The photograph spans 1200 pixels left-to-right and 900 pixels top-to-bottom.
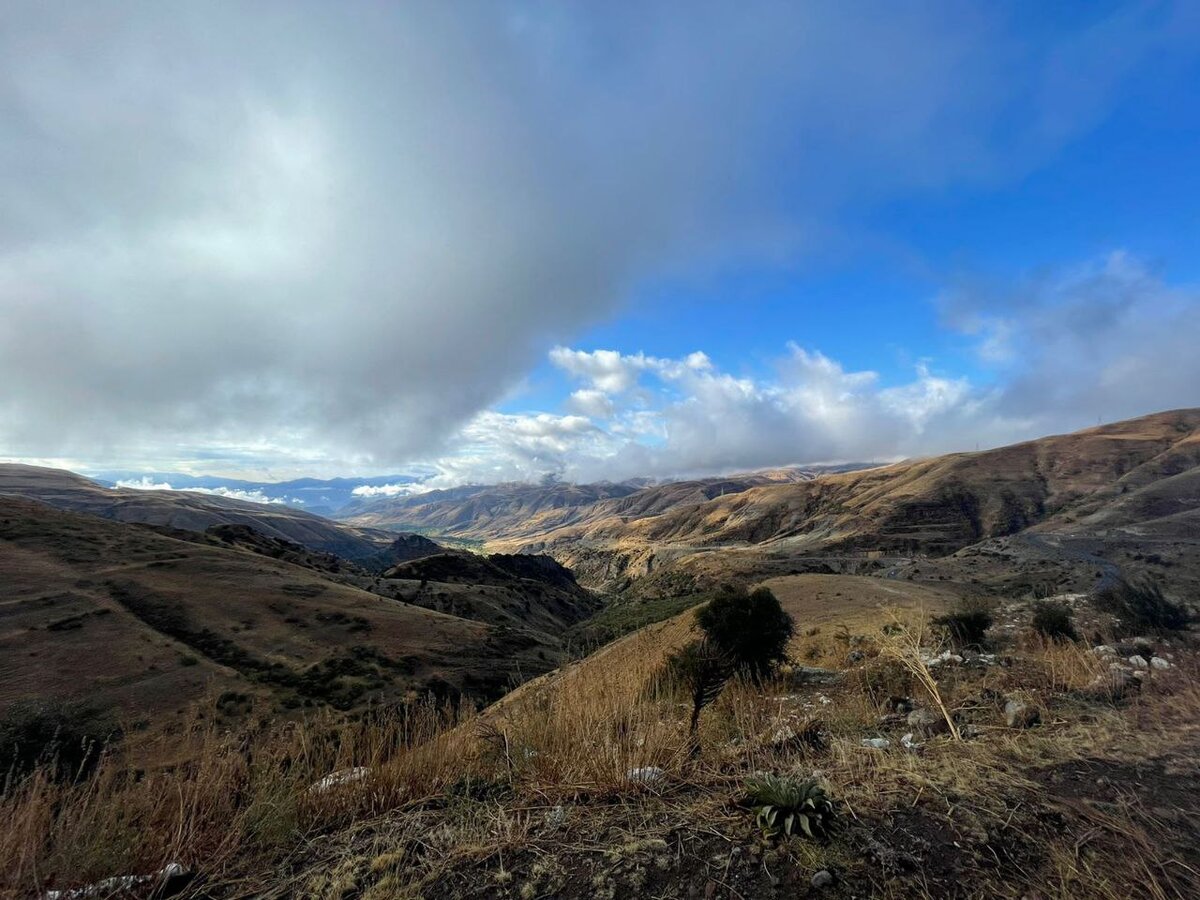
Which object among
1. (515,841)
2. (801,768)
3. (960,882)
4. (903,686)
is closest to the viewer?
(960,882)

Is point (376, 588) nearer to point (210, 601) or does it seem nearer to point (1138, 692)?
point (210, 601)

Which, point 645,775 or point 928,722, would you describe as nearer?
point 645,775

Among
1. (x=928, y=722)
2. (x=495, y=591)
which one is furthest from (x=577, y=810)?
(x=495, y=591)

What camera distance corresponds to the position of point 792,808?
3.39 metres

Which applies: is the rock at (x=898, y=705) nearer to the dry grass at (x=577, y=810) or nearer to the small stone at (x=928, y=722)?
the small stone at (x=928, y=722)

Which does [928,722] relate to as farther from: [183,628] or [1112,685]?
[183,628]

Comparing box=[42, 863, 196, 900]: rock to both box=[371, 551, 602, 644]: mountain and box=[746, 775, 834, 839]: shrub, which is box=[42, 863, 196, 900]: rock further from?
box=[371, 551, 602, 644]: mountain

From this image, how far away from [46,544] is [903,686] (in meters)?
85.8

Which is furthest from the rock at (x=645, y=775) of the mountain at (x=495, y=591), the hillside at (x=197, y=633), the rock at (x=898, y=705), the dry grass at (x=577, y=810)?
the mountain at (x=495, y=591)

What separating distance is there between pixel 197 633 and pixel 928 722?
200 feet

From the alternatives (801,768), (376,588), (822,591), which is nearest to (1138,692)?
(801,768)

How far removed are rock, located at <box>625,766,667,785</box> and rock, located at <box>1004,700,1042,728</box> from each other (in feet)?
13.7

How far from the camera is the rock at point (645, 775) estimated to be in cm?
407

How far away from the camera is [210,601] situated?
53.2m
